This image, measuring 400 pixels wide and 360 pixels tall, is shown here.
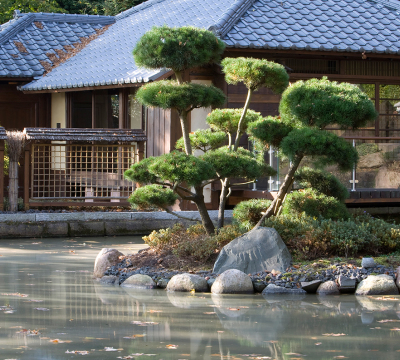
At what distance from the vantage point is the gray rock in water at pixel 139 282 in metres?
7.68

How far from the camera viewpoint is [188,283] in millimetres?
7422

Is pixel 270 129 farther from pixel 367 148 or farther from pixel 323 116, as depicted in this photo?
pixel 367 148

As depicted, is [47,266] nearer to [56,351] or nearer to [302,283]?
[302,283]

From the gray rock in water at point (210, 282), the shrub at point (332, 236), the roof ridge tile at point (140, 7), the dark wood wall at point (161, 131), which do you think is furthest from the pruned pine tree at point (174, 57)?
the roof ridge tile at point (140, 7)

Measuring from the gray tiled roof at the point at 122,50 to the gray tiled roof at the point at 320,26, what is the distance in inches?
35.6

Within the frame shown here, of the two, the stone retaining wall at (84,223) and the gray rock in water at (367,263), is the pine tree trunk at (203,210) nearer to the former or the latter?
the gray rock in water at (367,263)

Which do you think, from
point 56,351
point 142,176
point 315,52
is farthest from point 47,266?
point 315,52

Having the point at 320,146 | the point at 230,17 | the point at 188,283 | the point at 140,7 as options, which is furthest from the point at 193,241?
the point at 140,7

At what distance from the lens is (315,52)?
1402 centimetres

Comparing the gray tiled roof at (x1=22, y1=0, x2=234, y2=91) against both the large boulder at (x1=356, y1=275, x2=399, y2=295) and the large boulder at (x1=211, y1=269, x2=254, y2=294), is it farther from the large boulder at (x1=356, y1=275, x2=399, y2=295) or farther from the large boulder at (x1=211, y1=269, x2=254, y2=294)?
the large boulder at (x1=356, y1=275, x2=399, y2=295)

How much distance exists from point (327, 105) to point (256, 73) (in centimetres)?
108

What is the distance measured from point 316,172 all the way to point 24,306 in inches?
192

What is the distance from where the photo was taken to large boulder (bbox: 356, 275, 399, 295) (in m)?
7.25

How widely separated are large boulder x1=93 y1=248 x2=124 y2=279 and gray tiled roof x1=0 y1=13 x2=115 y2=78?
351 inches
